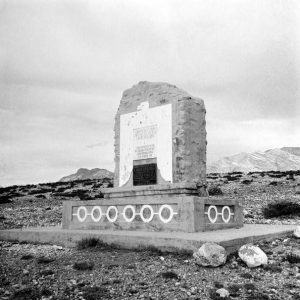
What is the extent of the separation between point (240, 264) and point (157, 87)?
7.56 m

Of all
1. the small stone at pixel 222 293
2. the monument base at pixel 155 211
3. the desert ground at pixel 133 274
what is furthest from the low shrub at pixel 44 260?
the small stone at pixel 222 293

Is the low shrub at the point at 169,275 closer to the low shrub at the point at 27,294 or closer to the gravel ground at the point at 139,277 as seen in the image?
the gravel ground at the point at 139,277

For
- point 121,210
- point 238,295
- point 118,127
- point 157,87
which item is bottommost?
point 238,295

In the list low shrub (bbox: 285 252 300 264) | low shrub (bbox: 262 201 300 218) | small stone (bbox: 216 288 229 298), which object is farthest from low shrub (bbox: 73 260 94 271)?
low shrub (bbox: 262 201 300 218)

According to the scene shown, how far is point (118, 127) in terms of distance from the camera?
50.3 feet

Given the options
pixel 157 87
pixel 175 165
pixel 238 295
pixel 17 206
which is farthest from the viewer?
pixel 17 206

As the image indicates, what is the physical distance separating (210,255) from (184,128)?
5.70 m

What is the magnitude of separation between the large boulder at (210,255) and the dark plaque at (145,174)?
17.5ft

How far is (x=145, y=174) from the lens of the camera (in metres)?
14.1

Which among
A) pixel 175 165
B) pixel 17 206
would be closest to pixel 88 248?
pixel 175 165

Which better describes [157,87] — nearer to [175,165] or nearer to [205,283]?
[175,165]

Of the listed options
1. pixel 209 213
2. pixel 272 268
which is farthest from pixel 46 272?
pixel 209 213

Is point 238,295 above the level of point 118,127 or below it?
below

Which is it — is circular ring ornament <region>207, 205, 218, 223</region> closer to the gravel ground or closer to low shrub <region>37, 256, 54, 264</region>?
the gravel ground
